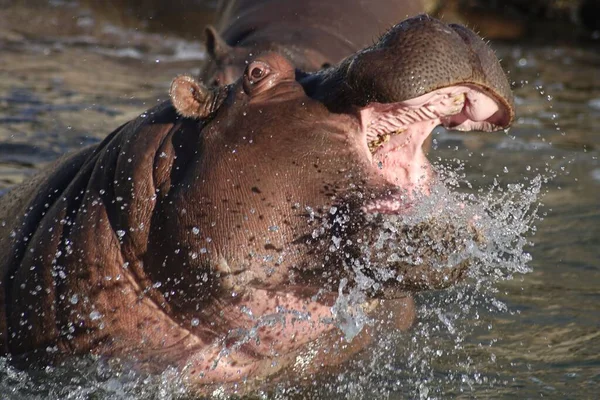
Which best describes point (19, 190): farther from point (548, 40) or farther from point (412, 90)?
point (548, 40)

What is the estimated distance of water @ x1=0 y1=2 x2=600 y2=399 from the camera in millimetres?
3930

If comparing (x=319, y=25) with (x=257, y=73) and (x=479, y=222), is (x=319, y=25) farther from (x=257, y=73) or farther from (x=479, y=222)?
(x=479, y=222)

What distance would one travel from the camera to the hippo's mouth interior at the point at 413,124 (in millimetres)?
3359

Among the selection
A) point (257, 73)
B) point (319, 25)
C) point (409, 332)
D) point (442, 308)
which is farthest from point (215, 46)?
point (257, 73)

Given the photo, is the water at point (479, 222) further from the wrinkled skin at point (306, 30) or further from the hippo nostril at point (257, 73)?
the wrinkled skin at point (306, 30)

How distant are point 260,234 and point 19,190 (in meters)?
1.73

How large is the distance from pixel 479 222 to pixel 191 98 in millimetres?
1100

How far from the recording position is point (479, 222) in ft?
11.4

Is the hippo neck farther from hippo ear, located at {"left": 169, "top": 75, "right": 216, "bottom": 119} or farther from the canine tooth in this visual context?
the canine tooth

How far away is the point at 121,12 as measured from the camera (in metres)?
13.2

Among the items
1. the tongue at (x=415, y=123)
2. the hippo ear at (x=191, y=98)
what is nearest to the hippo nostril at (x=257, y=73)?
the hippo ear at (x=191, y=98)

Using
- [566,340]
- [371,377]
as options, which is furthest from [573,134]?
[371,377]

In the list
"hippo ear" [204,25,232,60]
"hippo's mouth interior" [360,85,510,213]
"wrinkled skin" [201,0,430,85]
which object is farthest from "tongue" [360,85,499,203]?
"hippo ear" [204,25,232,60]

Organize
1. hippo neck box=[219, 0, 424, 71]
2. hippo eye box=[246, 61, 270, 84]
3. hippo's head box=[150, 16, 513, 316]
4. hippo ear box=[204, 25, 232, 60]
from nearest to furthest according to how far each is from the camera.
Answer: hippo's head box=[150, 16, 513, 316] < hippo eye box=[246, 61, 270, 84] < hippo ear box=[204, 25, 232, 60] < hippo neck box=[219, 0, 424, 71]
